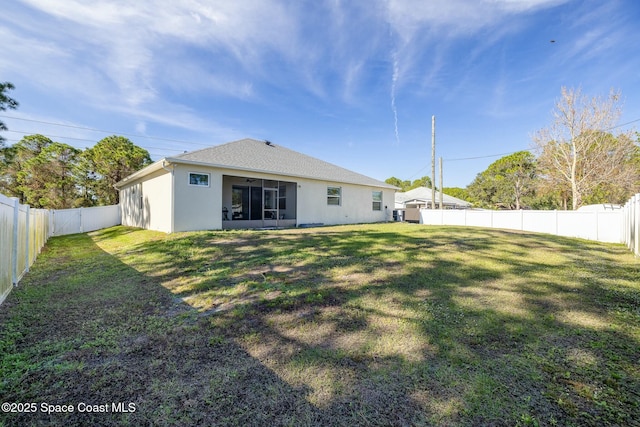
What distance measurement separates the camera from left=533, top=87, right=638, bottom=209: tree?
17.8 m

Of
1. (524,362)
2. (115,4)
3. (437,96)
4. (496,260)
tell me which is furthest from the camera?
(437,96)

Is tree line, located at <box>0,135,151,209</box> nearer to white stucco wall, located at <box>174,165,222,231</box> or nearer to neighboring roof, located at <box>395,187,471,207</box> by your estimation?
white stucco wall, located at <box>174,165,222,231</box>

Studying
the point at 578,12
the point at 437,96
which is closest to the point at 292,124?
the point at 437,96

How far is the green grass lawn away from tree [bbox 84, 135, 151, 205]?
71.3ft

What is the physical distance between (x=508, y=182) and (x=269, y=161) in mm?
32103

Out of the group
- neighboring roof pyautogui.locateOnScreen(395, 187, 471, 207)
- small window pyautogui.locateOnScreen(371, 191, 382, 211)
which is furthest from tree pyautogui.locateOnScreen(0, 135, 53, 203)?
neighboring roof pyautogui.locateOnScreen(395, 187, 471, 207)

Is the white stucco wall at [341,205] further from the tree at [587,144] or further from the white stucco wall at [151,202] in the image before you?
the tree at [587,144]

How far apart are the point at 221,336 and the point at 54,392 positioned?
53.5 inches

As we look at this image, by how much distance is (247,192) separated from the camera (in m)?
14.3

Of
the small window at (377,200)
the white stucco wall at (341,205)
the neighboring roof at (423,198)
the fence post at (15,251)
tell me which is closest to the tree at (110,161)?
the white stucco wall at (341,205)

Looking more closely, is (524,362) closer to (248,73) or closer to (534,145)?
(248,73)

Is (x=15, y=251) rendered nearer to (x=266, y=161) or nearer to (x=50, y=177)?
(x=266, y=161)

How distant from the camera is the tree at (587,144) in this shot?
1783 cm

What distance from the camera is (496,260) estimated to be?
5.95 metres
